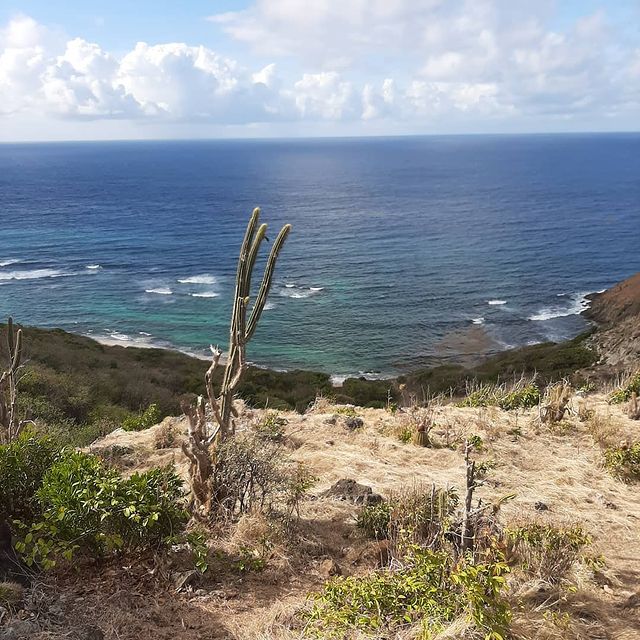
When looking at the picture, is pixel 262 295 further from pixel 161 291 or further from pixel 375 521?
pixel 161 291

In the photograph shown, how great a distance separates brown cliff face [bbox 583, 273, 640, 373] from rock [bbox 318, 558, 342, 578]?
96.1ft

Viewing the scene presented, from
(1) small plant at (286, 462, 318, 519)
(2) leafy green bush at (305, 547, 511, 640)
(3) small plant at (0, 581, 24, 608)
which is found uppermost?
(2) leafy green bush at (305, 547, 511, 640)

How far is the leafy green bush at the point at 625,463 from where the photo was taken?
380 inches

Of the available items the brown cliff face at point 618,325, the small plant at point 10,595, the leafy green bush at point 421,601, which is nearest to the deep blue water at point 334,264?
the brown cliff face at point 618,325

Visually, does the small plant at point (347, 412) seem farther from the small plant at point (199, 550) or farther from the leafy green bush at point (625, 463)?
the small plant at point (199, 550)

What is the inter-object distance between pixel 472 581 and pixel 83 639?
3639 mm

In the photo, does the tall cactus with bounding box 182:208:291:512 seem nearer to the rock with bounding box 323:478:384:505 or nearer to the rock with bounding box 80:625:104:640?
the rock with bounding box 323:478:384:505

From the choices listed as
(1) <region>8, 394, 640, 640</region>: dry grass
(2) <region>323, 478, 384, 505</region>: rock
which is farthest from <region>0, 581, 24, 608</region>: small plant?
(2) <region>323, 478, 384, 505</region>: rock

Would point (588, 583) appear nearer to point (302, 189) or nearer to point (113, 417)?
point (113, 417)

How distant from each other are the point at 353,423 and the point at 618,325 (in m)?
38.4

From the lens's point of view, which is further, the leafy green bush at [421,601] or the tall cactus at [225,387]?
the tall cactus at [225,387]

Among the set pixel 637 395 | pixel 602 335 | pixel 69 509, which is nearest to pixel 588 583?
pixel 69 509

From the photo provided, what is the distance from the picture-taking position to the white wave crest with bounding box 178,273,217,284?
56.8 meters

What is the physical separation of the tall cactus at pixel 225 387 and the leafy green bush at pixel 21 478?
1.80 meters
